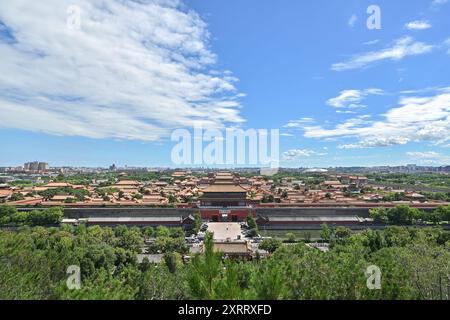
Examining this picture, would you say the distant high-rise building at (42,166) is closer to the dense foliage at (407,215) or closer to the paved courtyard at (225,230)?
the paved courtyard at (225,230)

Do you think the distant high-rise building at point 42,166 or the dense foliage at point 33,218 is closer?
the dense foliage at point 33,218

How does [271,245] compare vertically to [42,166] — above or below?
below

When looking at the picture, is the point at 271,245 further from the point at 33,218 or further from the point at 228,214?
the point at 33,218

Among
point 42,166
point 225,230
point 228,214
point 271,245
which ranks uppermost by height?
point 42,166

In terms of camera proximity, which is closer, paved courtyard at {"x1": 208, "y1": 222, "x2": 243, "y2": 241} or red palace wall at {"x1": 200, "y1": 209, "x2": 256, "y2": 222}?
paved courtyard at {"x1": 208, "y1": 222, "x2": 243, "y2": 241}

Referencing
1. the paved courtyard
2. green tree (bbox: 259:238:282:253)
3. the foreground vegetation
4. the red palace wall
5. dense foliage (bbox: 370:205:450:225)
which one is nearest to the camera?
the foreground vegetation

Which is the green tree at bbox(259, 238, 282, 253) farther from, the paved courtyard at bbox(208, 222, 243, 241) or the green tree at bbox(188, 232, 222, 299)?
the green tree at bbox(188, 232, 222, 299)

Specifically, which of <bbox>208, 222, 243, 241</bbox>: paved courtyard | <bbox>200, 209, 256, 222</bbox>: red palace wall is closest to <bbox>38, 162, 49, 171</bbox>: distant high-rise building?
<bbox>200, 209, 256, 222</bbox>: red palace wall

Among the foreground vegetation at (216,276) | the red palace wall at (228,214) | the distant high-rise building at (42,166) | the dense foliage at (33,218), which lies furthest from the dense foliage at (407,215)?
the distant high-rise building at (42,166)

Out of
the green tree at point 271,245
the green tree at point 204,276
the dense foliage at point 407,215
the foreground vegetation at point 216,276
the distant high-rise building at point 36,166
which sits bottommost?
the green tree at point 271,245

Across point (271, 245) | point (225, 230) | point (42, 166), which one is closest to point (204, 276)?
point (271, 245)

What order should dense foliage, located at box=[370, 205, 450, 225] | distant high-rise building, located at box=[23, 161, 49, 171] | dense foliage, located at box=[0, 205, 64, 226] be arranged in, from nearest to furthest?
1. dense foliage, located at box=[0, 205, 64, 226]
2. dense foliage, located at box=[370, 205, 450, 225]
3. distant high-rise building, located at box=[23, 161, 49, 171]
